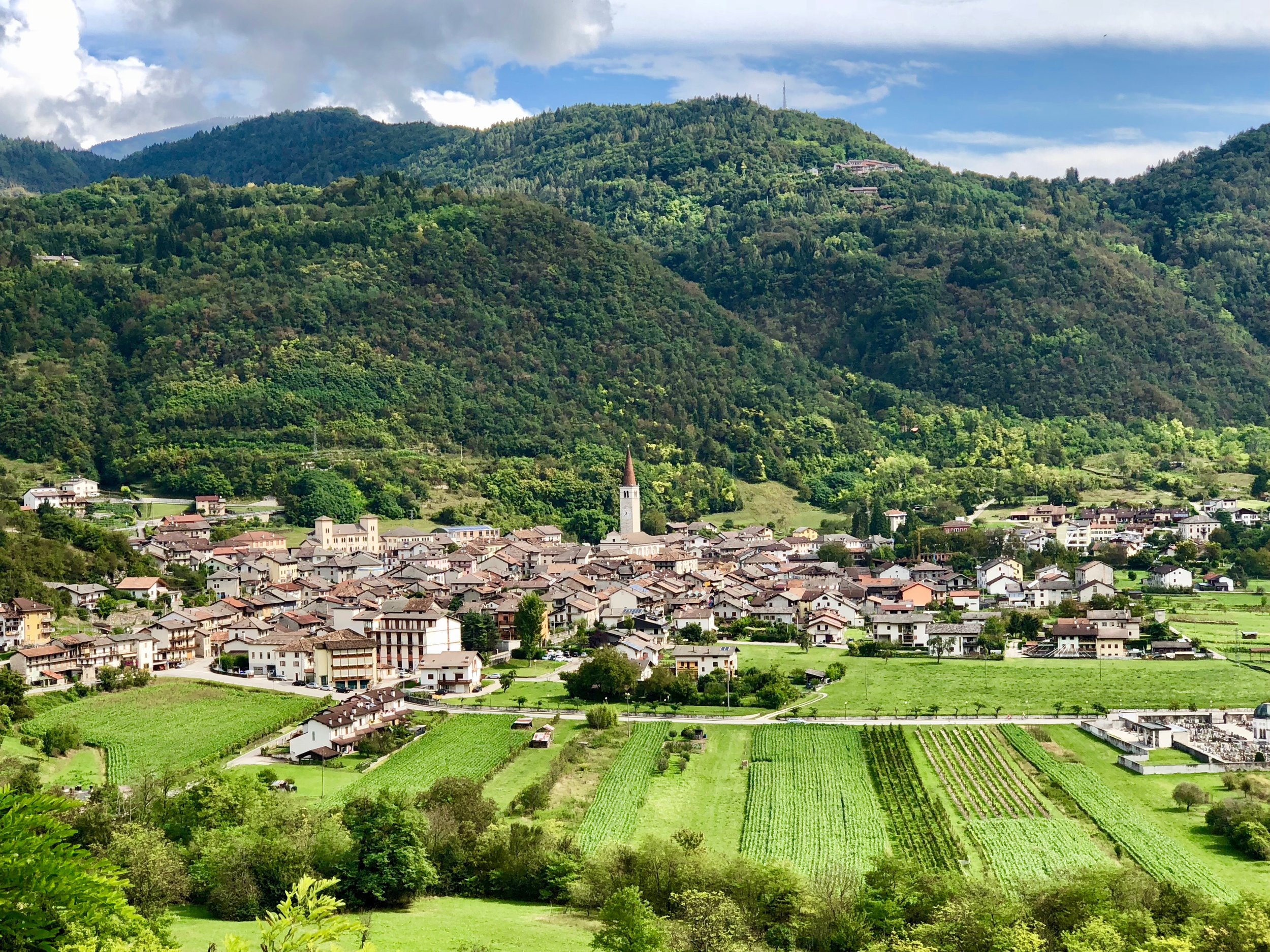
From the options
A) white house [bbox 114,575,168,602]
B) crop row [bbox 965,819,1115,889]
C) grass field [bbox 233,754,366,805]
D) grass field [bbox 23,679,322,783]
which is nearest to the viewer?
crop row [bbox 965,819,1115,889]

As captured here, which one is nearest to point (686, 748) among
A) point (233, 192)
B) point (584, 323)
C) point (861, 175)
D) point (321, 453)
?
point (321, 453)

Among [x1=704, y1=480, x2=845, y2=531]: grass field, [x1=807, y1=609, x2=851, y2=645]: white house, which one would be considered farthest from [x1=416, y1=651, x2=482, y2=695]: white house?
[x1=704, y1=480, x2=845, y2=531]: grass field

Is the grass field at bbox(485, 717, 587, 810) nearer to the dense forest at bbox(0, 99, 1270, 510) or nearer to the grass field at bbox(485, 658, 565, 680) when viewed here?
the grass field at bbox(485, 658, 565, 680)

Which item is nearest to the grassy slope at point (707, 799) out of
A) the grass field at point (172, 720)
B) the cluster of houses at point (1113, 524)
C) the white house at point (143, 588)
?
the grass field at point (172, 720)

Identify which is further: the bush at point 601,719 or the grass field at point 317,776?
the bush at point 601,719

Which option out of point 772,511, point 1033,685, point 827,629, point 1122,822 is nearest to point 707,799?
point 1122,822

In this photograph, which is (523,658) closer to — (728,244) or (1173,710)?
(1173,710)

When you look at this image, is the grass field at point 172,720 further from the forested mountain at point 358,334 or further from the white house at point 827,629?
the forested mountain at point 358,334
